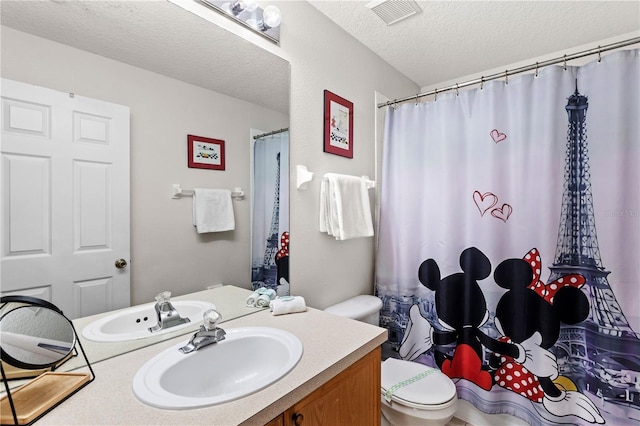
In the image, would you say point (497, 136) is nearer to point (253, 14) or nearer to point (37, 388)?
point (253, 14)

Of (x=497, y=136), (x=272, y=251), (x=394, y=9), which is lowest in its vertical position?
(x=272, y=251)

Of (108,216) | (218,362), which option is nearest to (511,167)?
(218,362)

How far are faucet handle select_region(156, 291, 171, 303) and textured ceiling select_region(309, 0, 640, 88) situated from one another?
1.54 meters

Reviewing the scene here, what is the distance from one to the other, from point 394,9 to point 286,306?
1581 mm

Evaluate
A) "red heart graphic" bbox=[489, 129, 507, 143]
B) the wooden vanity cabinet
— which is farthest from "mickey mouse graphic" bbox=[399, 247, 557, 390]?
the wooden vanity cabinet

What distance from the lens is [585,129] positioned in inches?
57.9

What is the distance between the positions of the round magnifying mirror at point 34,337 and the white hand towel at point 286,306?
0.67 metres

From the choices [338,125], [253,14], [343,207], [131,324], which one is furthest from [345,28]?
[131,324]

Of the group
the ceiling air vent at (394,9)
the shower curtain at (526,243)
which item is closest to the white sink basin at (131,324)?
the shower curtain at (526,243)

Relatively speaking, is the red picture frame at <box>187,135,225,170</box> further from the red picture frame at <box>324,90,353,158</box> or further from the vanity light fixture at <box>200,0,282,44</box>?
Result: the red picture frame at <box>324,90,353,158</box>

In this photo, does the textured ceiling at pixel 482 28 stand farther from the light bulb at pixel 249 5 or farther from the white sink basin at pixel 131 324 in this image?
the white sink basin at pixel 131 324

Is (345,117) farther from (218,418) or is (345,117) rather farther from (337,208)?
(218,418)

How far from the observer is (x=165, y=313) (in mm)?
1108

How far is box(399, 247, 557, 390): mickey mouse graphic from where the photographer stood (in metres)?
1.69
